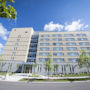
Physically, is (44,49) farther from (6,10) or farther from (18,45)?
(6,10)

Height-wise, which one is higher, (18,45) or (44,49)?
(18,45)

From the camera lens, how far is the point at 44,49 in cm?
4028

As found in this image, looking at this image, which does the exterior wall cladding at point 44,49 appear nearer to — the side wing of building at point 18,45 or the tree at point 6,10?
the side wing of building at point 18,45

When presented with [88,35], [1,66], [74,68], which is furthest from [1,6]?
[88,35]

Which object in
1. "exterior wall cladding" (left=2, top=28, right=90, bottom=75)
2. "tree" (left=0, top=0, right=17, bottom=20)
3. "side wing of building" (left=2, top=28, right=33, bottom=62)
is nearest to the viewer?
"tree" (left=0, top=0, right=17, bottom=20)

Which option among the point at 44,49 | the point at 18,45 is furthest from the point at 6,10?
the point at 18,45

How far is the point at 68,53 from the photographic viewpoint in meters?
38.0

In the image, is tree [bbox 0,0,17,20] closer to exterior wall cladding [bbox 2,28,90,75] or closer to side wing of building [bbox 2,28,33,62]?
exterior wall cladding [bbox 2,28,90,75]

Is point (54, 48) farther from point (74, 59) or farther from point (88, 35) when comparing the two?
point (88, 35)

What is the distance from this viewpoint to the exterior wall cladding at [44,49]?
3517cm

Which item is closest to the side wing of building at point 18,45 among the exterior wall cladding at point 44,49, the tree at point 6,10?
the exterior wall cladding at point 44,49

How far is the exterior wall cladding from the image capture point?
3517cm

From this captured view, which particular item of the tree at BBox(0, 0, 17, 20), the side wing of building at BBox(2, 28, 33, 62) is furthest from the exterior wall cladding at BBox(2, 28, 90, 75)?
the tree at BBox(0, 0, 17, 20)

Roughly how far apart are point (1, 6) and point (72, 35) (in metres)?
45.8
